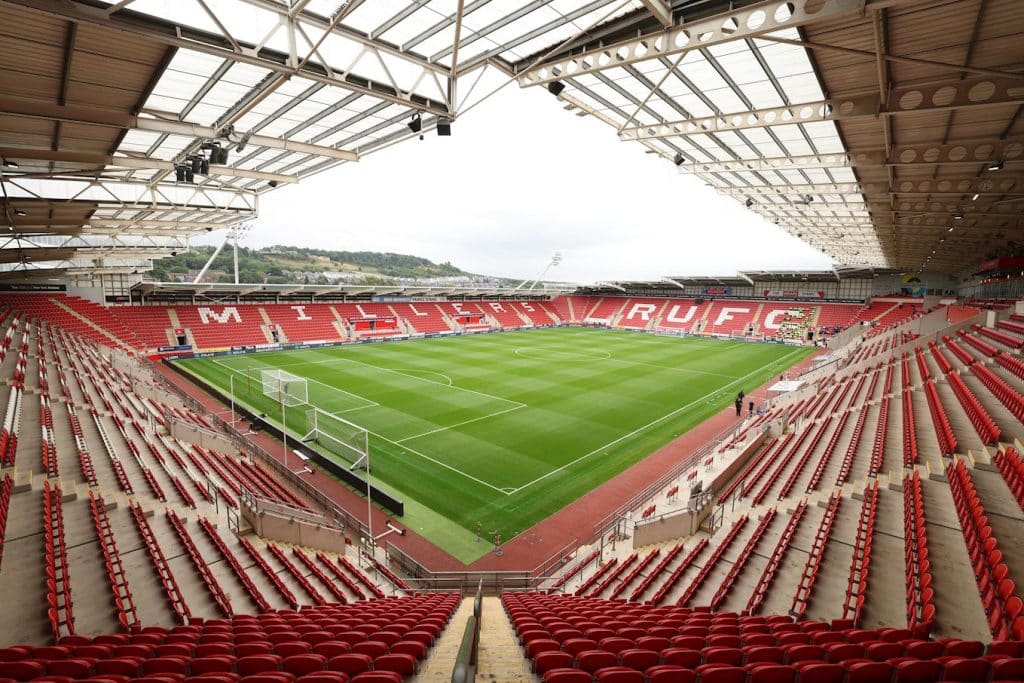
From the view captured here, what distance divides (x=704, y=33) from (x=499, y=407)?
18912mm

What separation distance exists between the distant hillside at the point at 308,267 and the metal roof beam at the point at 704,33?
50.7 m

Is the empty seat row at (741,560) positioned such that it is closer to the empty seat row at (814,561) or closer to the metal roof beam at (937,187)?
the empty seat row at (814,561)

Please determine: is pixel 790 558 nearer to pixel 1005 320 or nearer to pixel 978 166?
pixel 978 166

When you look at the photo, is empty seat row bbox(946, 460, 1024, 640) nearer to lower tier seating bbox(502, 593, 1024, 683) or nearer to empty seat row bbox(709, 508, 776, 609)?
lower tier seating bbox(502, 593, 1024, 683)

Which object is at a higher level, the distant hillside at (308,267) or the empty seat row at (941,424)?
the distant hillside at (308,267)

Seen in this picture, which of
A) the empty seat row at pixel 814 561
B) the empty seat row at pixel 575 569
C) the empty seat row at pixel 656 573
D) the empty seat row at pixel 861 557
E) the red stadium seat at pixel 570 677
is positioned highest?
the red stadium seat at pixel 570 677

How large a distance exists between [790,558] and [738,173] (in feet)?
43.9

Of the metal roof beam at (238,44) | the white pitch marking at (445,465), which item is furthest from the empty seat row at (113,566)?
the white pitch marking at (445,465)

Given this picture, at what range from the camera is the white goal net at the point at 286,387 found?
21883 millimetres

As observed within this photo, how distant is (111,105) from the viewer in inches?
321

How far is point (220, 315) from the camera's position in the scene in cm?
4169

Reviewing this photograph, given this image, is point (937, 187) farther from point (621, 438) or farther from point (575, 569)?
point (575, 569)

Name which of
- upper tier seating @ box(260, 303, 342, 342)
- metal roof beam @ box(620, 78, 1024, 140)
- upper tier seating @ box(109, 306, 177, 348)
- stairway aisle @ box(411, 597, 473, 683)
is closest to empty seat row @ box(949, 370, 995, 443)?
metal roof beam @ box(620, 78, 1024, 140)

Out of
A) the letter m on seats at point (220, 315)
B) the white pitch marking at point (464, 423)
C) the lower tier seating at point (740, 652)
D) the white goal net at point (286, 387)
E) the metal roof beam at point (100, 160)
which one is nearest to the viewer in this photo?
the lower tier seating at point (740, 652)
